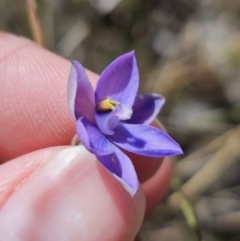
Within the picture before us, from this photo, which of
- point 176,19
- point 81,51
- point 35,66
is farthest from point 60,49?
point 35,66

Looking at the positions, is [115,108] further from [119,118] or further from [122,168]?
[122,168]

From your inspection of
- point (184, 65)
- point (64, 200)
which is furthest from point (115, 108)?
point (184, 65)

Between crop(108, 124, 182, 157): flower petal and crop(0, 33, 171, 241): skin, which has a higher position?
crop(108, 124, 182, 157): flower petal

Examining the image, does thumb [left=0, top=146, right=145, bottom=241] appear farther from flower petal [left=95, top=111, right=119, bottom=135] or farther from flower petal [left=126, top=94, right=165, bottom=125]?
flower petal [left=126, top=94, right=165, bottom=125]

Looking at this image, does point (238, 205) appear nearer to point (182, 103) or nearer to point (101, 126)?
point (182, 103)

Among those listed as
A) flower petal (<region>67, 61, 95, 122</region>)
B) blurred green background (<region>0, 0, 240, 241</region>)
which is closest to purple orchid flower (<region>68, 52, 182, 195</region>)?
flower petal (<region>67, 61, 95, 122</region>)

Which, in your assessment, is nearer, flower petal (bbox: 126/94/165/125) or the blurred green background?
flower petal (bbox: 126/94/165/125)

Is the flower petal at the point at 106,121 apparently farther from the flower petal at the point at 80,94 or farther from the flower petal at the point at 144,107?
the flower petal at the point at 144,107

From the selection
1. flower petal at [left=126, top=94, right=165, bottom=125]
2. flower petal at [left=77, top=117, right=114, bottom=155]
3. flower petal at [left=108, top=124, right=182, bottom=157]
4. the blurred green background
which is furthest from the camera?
the blurred green background
